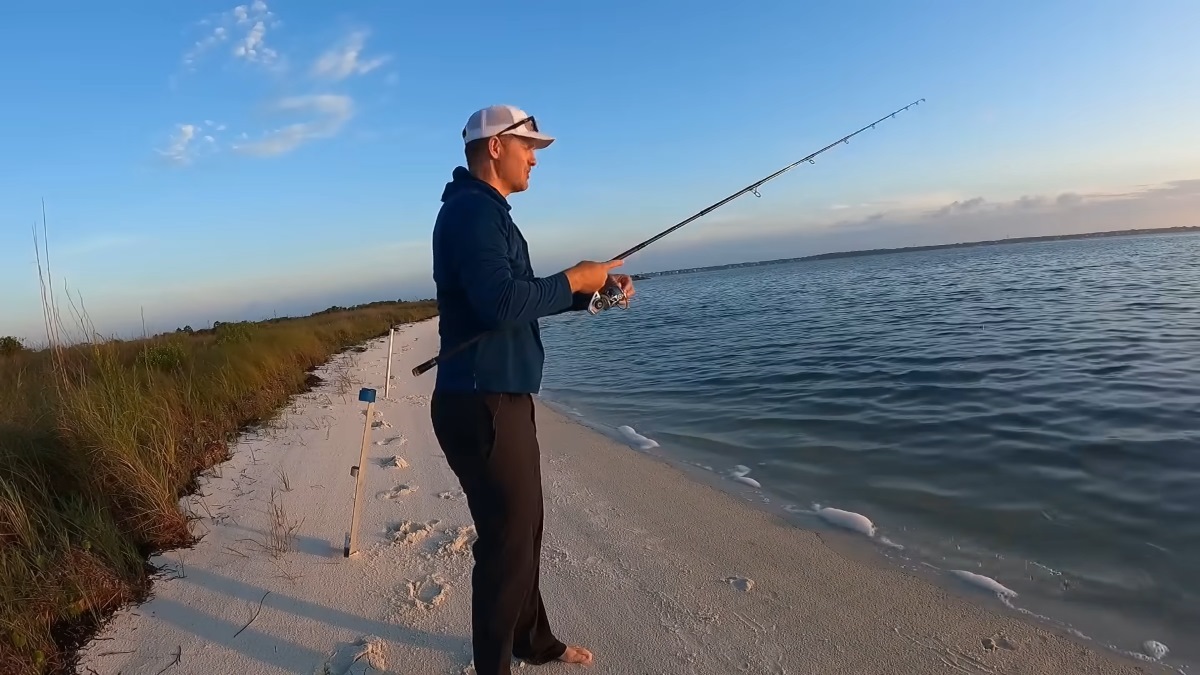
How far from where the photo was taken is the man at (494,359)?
85.6 inches

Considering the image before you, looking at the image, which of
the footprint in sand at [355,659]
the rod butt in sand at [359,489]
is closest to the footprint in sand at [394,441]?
the rod butt in sand at [359,489]

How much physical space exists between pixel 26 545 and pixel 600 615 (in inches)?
117

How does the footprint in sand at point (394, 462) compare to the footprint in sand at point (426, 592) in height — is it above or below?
above

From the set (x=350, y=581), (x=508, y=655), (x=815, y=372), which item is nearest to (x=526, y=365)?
(x=508, y=655)

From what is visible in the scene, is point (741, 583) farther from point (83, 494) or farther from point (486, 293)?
point (83, 494)

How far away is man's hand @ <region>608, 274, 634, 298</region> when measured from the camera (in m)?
2.74

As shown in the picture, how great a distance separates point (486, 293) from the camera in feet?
6.93

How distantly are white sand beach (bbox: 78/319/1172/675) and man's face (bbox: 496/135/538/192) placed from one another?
2.03 m

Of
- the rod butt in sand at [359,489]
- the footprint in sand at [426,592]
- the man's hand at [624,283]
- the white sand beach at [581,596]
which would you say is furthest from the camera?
the rod butt in sand at [359,489]

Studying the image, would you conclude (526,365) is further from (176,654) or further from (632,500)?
(632,500)

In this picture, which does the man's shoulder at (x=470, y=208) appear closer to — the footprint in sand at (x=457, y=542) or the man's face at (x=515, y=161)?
the man's face at (x=515, y=161)

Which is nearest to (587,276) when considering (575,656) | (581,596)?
(575,656)

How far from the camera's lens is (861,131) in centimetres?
627

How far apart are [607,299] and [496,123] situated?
80cm
